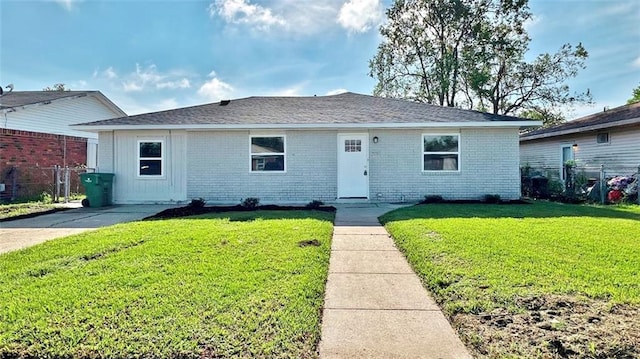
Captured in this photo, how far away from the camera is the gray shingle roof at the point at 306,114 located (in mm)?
11539

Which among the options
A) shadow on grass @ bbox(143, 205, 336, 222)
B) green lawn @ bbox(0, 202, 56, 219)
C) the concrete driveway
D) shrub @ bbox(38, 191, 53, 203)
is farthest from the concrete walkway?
shrub @ bbox(38, 191, 53, 203)

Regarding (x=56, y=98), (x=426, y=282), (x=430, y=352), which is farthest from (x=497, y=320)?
(x=56, y=98)

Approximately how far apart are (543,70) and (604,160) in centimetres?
1423

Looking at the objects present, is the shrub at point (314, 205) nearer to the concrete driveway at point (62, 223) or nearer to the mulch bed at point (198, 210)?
the mulch bed at point (198, 210)

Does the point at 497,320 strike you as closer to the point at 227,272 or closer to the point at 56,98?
the point at 227,272

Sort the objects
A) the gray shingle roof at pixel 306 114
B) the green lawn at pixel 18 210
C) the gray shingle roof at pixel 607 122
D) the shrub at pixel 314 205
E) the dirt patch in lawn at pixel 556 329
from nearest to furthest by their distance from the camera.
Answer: the dirt patch in lawn at pixel 556 329 → the green lawn at pixel 18 210 → the shrub at pixel 314 205 → the gray shingle roof at pixel 306 114 → the gray shingle roof at pixel 607 122

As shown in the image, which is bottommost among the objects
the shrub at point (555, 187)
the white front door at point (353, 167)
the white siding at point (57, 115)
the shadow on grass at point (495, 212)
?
the shadow on grass at point (495, 212)

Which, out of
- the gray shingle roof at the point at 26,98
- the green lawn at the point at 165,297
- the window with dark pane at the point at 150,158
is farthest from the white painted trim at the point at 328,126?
the gray shingle roof at the point at 26,98

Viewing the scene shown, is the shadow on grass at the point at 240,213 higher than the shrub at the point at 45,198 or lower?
lower

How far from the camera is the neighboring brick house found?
13672 mm

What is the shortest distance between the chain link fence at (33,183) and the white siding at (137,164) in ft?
7.50

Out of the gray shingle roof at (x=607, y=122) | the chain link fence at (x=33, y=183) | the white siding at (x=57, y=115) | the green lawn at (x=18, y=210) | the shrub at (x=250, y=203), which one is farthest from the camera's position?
the white siding at (x=57, y=115)

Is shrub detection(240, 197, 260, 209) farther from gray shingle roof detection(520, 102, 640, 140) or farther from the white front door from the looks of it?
gray shingle roof detection(520, 102, 640, 140)

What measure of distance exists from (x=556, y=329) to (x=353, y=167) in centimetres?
920
